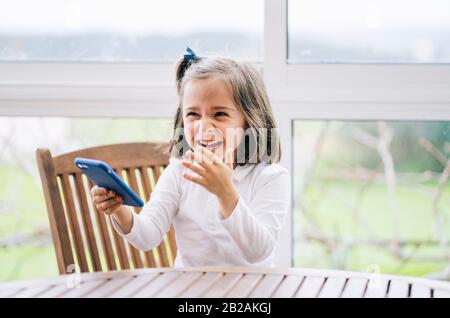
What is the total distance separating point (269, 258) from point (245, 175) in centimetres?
18

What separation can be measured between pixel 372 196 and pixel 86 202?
0.89 m

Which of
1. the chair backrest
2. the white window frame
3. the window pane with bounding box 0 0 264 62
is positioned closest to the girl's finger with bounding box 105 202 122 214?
the chair backrest

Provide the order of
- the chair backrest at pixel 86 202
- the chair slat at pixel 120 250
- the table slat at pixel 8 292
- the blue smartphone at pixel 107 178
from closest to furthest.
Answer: the table slat at pixel 8 292 → the blue smartphone at pixel 107 178 → the chair backrest at pixel 86 202 → the chair slat at pixel 120 250

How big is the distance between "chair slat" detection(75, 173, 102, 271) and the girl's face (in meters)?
0.25

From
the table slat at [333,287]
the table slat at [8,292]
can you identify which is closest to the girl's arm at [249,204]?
the table slat at [333,287]

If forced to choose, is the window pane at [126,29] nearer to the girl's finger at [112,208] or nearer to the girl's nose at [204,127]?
the girl's nose at [204,127]

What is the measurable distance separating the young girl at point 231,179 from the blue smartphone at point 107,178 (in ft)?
0.38

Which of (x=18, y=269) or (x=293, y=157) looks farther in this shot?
(x=18, y=269)

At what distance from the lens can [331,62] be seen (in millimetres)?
1909

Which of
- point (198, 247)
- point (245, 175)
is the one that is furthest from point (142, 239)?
point (245, 175)

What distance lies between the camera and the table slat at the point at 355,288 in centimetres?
101

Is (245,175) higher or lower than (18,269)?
higher
